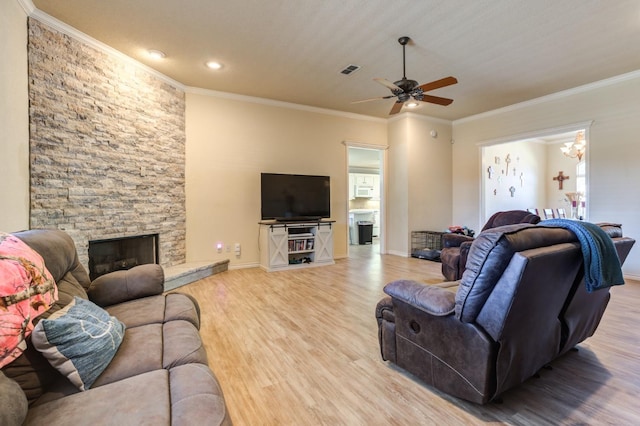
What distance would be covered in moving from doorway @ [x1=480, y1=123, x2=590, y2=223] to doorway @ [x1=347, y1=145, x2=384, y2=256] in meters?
2.81

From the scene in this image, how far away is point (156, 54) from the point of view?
370 cm

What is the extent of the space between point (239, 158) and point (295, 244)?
1.74 meters

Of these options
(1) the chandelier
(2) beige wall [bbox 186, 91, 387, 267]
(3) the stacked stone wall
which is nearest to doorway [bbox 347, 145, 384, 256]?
(2) beige wall [bbox 186, 91, 387, 267]

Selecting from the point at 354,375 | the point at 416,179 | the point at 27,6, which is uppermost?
Answer: the point at 27,6

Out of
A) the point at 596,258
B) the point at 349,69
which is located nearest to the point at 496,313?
the point at 596,258

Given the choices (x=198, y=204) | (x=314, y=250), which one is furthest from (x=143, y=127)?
(x=314, y=250)

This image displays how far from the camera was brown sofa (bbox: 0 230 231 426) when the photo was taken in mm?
934

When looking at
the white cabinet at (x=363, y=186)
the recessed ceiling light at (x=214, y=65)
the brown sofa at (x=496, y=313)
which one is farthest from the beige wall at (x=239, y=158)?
the brown sofa at (x=496, y=313)

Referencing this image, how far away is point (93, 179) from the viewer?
11.4ft

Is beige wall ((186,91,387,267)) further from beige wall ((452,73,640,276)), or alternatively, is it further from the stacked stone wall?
beige wall ((452,73,640,276))

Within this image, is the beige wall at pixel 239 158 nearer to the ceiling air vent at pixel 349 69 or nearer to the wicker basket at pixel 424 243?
the ceiling air vent at pixel 349 69

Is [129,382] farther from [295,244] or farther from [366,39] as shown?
[295,244]

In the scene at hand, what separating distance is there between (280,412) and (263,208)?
3.70 meters

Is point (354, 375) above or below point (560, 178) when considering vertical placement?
below
